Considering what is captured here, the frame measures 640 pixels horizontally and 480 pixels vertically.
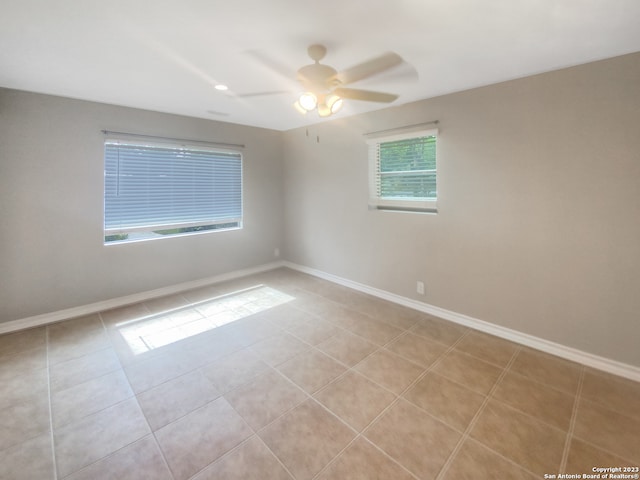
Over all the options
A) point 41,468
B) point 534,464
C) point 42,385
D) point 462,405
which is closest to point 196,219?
point 42,385

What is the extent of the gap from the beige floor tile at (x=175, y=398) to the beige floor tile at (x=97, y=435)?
57mm

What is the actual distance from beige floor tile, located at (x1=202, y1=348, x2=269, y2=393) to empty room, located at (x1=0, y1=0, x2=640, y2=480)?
0.09 feet

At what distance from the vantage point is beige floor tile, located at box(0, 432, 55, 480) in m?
1.41

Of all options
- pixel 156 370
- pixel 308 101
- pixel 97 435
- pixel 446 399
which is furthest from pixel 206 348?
pixel 308 101

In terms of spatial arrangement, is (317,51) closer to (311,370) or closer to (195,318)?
(311,370)

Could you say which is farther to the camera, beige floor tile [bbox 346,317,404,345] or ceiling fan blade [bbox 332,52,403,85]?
beige floor tile [bbox 346,317,404,345]

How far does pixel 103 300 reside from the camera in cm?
335

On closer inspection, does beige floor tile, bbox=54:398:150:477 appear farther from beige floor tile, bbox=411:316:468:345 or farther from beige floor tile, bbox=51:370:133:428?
beige floor tile, bbox=411:316:468:345

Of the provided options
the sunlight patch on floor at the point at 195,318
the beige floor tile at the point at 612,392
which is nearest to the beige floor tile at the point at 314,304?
the sunlight patch on floor at the point at 195,318

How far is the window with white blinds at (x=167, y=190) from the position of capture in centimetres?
339

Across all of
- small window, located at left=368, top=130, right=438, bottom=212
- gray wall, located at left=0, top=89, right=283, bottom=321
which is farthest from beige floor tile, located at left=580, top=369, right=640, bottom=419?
gray wall, located at left=0, top=89, right=283, bottom=321

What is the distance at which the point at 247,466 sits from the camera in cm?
147

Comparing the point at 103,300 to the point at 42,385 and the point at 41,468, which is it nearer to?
the point at 42,385

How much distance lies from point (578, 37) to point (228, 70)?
7.97ft
